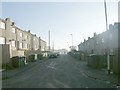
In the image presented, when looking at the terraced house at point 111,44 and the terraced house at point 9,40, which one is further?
the terraced house at point 9,40

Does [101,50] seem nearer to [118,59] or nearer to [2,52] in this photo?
[2,52]

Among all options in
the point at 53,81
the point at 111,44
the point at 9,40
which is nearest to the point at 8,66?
the point at 9,40

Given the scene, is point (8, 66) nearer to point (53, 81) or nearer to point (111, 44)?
point (111, 44)

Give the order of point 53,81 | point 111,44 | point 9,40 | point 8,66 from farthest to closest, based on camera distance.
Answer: point 9,40 < point 111,44 < point 8,66 < point 53,81

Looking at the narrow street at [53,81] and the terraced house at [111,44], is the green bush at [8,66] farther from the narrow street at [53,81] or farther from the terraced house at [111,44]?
the terraced house at [111,44]

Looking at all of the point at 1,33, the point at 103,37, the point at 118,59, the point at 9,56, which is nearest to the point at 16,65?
the point at 9,56

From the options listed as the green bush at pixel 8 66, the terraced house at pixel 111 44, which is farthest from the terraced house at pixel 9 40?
the terraced house at pixel 111 44

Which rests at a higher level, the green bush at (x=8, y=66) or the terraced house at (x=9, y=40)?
the terraced house at (x=9, y=40)

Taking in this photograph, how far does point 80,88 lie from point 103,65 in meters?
21.4

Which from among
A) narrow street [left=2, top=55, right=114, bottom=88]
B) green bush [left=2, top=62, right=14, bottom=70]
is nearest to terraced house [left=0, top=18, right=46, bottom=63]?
green bush [left=2, top=62, right=14, bottom=70]

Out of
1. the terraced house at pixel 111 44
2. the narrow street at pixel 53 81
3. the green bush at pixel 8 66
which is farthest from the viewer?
the green bush at pixel 8 66

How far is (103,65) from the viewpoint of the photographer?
123 feet

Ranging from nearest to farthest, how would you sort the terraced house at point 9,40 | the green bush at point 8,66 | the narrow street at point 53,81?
the narrow street at point 53,81
the green bush at point 8,66
the terraced house at point 9,40

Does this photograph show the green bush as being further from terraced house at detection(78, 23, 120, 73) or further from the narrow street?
terraced house at detection(78, 23, 120, 73)
